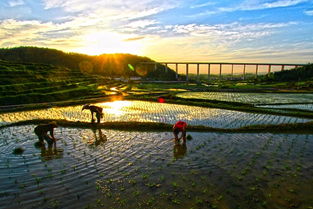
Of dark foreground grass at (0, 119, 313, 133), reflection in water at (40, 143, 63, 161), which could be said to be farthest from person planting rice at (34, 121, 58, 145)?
dark foreground grass at (0, 119, 313, 133)

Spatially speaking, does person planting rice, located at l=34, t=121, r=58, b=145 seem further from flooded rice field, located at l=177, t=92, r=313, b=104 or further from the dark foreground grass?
flooded rice field, located at l=177, t=92, r=313, b=104

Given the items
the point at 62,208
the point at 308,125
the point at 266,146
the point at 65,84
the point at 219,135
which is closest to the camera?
the point at 62,208

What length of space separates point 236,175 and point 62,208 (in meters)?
5.71

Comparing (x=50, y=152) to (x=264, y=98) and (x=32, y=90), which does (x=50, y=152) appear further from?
(x=264, y=98)

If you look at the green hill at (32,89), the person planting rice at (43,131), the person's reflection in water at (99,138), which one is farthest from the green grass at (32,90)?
the person planting rice at (43,131)

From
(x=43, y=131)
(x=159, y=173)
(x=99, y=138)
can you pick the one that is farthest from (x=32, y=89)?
(x=159, y=173)

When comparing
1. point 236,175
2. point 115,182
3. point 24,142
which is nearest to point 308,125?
point 236,175

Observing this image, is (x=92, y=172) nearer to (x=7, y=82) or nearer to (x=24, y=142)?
(x=24, y=142)

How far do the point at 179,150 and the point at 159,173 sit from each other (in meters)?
2.44

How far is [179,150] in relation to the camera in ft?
34.2

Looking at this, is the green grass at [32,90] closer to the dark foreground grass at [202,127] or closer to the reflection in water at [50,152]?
the dark foreground grass at [202,127]

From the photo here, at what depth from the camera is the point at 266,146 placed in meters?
11.0

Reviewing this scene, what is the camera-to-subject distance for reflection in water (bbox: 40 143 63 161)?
971 cm

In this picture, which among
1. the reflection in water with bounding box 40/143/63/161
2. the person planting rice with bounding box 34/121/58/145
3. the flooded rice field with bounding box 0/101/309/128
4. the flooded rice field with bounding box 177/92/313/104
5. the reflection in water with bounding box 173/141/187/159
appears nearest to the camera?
the reflection in water with bounding box 40/143/63/161
